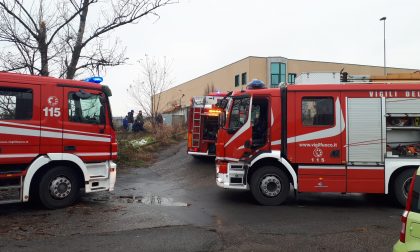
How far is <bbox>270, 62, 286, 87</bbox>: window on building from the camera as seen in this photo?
163ft

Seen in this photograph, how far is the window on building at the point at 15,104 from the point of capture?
8.60m

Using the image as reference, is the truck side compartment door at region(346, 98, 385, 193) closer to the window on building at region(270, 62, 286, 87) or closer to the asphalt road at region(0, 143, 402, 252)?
the asphalt road at region(0, 143, 402, 252)

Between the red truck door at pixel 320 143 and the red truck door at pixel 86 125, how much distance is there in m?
4.46

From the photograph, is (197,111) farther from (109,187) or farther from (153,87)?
(153,87)

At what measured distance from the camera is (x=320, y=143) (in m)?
9.81

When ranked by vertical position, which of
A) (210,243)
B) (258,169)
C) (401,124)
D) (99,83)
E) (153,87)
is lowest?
(210,243)

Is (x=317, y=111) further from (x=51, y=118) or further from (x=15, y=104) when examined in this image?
(x=15, y=104)

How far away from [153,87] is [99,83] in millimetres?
23495

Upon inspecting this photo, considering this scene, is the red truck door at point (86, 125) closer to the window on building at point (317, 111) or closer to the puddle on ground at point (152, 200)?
the puddle on ground at point (152, 200)

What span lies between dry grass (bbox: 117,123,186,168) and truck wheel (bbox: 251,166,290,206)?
877 cm

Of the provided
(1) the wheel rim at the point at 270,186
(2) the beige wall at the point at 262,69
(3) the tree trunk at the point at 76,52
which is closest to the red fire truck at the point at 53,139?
(1) the wheel rim at the point at 270,186

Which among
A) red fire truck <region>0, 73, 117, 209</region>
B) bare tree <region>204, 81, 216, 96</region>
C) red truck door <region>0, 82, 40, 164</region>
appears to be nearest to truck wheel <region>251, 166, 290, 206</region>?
red fire truck <region>0, 73, 117, 209</region>

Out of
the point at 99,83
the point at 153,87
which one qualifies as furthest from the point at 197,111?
the point at 153,87

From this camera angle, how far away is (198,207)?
9.77 m
